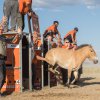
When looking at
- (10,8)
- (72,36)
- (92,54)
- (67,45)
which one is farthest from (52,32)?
(10,8)

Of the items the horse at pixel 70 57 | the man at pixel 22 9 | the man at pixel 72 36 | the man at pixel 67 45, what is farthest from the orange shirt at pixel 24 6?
the man at pixel 72 36

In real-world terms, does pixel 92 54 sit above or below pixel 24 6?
below

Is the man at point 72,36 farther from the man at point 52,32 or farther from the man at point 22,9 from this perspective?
the man at point 22,9

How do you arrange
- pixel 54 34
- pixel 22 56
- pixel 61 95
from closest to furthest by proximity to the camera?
pixel 61 95 < pixel 22 56 < pixel 54 34

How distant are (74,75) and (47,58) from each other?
58.3 inches

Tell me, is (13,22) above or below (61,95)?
above

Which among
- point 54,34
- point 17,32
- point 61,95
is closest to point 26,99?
→ point 61,95

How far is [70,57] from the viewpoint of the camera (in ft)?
65.6

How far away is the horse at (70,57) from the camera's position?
1977 centimetres

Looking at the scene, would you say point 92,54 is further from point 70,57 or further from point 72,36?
point 72,36

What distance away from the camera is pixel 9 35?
17.0 m

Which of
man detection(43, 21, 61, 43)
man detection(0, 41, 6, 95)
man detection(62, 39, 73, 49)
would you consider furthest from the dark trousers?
man detection(62, 39, 73, 49)

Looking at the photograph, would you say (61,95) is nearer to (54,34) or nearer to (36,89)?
(36,89)

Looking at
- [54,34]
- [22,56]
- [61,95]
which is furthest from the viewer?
[54,34]
